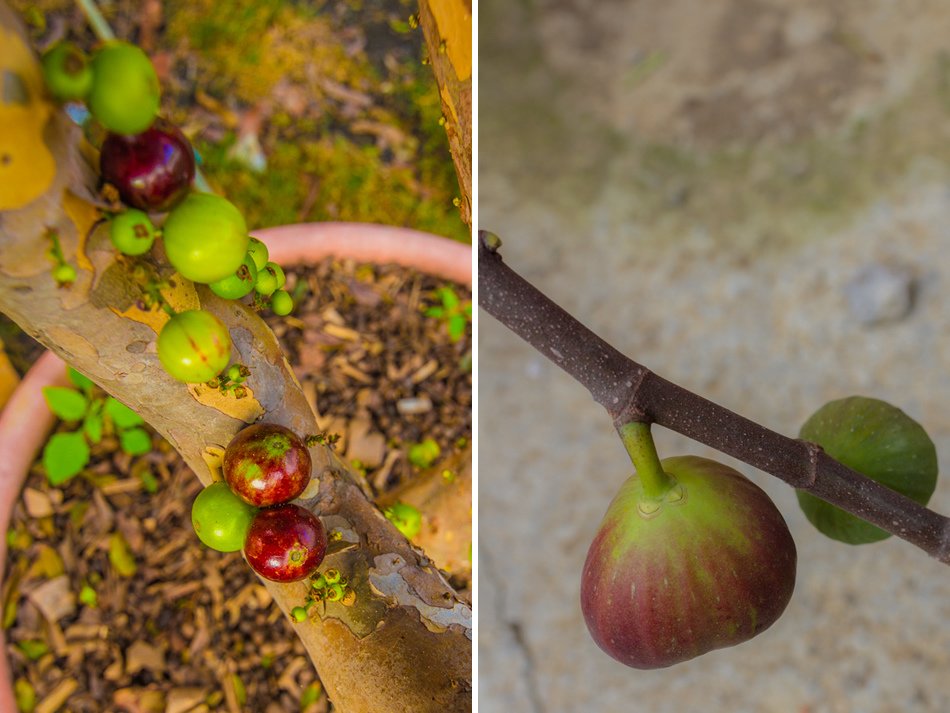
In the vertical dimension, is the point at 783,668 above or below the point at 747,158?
below

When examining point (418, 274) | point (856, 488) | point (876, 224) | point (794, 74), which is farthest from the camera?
point (794, 74)

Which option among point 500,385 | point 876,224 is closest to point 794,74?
point 876,224

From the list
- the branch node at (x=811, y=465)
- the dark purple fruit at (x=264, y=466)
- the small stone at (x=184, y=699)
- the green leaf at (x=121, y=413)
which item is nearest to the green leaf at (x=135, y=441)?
the green leaf at (x=121, y=413)

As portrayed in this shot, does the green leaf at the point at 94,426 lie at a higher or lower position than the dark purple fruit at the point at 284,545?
lower

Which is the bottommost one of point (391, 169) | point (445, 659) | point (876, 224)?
point (876, 224)

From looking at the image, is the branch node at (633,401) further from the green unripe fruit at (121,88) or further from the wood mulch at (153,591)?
the wood mulch at (153,591)

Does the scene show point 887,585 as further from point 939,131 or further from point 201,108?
point 201,108
